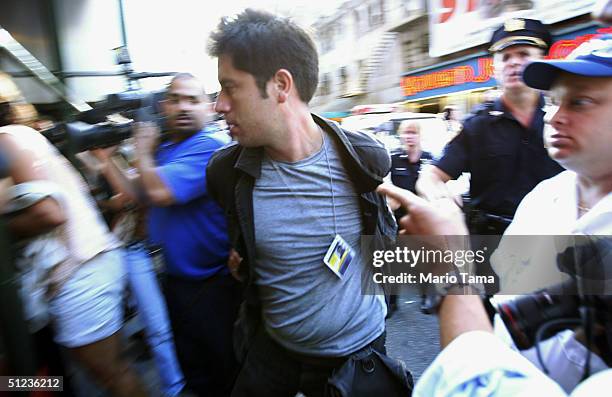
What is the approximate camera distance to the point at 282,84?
1.54 meters

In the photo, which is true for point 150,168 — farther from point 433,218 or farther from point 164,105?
point 433,218

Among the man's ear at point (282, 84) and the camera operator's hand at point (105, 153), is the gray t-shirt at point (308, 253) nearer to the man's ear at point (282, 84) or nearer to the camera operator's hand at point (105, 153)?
the man's ear at point (282, 84)

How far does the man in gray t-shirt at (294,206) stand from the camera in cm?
152

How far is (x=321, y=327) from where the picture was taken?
152 centimetres

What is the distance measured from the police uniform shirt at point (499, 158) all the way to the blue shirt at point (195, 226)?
1.19 m

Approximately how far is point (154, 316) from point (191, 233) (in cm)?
90

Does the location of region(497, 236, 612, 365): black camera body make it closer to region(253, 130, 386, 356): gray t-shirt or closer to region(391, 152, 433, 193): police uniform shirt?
region(253, 130, 386, 356): gray t-shirt

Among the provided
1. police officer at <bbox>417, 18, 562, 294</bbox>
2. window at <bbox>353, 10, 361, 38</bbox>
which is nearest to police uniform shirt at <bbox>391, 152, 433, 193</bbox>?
police officer at <bbox>417, 18, 562, 294</bbox>

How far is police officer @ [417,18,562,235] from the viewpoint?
2.20 metres

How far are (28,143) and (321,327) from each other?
1309mm

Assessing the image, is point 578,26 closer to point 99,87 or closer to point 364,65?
point 99,87

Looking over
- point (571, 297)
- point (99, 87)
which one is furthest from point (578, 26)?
point (571, 297)

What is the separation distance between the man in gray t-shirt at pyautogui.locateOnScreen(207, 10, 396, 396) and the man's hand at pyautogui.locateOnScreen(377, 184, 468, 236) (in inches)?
24.8

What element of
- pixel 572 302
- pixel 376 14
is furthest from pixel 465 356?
pixel 376 14
